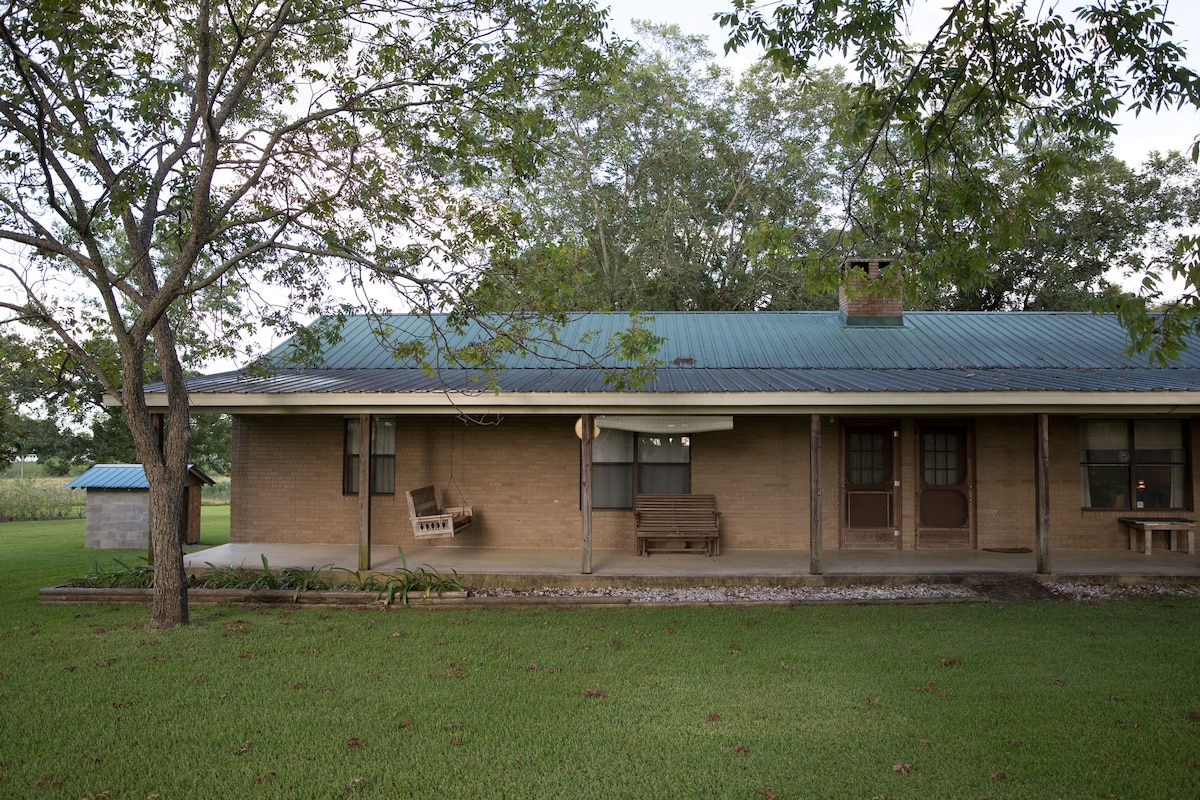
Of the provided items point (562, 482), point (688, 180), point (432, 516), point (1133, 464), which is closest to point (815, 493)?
point (562, 482)

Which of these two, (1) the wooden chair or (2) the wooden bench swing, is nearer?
(1) the wooden chair

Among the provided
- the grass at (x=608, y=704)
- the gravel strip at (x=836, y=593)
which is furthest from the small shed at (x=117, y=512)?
the gravel strip at (x=836, y=593)

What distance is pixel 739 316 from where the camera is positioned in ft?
51.7

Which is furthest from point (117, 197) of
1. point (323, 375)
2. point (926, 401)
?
point (926, 401)

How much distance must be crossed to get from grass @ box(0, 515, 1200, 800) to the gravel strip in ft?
1.89

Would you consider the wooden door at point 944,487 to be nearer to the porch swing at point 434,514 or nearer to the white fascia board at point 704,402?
the white fascia board at point 704,402

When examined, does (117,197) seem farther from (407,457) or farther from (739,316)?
(739,316)

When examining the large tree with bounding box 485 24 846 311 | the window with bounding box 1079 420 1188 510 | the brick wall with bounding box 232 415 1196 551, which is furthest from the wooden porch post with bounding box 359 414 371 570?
the large tree with bounding box 485 24 846 311

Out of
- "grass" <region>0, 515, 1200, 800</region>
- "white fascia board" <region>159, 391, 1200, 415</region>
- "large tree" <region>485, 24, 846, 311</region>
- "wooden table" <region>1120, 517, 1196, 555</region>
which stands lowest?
"grass" <region>0, 515, 1200, 800</region>

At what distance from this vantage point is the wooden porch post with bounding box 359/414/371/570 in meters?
10.7

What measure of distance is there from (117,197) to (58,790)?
17.0 feet

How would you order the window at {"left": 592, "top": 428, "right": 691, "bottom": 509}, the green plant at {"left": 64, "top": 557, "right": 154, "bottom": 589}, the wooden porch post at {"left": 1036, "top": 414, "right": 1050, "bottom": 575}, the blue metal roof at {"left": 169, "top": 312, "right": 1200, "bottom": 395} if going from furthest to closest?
1. the window at {"left": 592, "top": 428, "right": 691, "bottom": 509}
2. the blue metal roof at {"left": 169, "top": 312, "right": 1200, "bottom": 395}
3. the wooden porch post at {"left": 1036, "top": 414, "right": 1050, "bottom": 575}
4. the green plant at {"left": 64, "top": 557, "right": 154, "bottom": 589}

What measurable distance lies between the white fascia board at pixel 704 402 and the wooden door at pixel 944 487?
2.35 m

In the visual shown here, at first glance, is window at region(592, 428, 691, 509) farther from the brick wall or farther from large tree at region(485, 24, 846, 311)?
large tree at region(485, 24, 846, 311)
